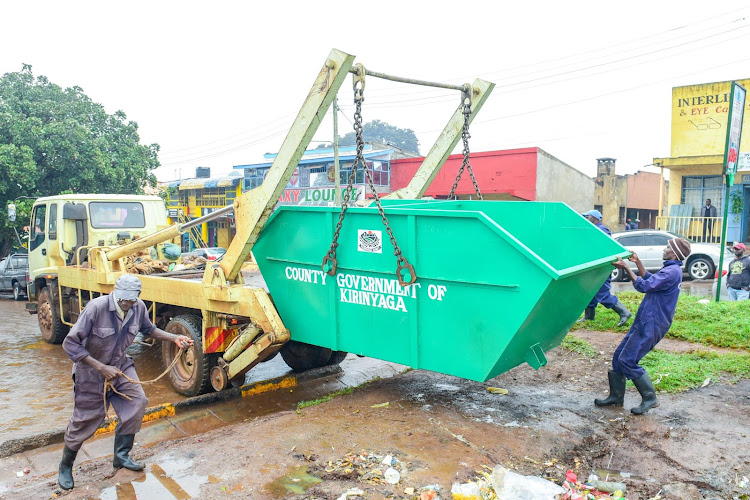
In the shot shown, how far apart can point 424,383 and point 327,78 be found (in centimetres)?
334

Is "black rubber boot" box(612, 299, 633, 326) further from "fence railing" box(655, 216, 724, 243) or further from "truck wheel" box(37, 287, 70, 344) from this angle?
"fence railing" box(655, 216, 724, 243)

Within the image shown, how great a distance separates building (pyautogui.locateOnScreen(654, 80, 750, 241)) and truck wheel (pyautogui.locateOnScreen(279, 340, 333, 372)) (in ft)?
52.8

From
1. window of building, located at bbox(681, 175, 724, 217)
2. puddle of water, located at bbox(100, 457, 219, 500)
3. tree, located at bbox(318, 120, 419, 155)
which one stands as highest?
tree, located at bbox(318, 120, 419, 155)

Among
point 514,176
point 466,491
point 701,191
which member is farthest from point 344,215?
point 514,176

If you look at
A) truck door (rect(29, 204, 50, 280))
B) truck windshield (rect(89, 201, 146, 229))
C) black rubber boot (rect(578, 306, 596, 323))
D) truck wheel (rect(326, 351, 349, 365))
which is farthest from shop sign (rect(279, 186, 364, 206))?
truck wheel (rect(326, 351, 349, 365))

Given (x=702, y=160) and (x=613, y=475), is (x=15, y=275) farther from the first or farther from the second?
(x=702, y=160)

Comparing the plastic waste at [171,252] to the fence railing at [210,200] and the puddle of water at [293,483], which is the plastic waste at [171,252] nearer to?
the puddle of water at [293,483]

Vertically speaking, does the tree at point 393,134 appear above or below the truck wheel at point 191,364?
above

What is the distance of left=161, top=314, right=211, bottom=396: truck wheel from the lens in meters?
5.98

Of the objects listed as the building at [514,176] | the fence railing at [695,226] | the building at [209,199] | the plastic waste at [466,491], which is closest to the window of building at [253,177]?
the building at [209,199]

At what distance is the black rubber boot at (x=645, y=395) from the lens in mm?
4895

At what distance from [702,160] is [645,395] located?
1587cm

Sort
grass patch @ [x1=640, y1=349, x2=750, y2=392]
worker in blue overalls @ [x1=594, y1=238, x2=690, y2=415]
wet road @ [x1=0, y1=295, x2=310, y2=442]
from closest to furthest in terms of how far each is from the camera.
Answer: worker in blue overalls @ [x1=594, y1=238, x2=690, y2=415] → grass patch @ [x1=640, y1=349, x2=750, y2=392] → wet road @ [x1=0, y1=295, x2=310, y2=442]

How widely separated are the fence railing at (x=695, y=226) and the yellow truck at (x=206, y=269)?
15617mm
